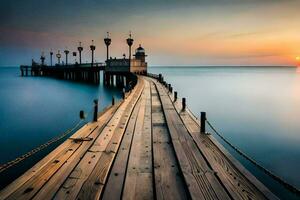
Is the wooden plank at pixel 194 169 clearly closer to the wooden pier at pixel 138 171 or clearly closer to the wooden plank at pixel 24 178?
the wooden pier at pixel 138 171

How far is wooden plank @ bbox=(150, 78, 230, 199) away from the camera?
352cm

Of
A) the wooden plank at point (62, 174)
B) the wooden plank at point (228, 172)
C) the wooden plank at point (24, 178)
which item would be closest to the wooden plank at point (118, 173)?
the wooden plank at point (62, 174)

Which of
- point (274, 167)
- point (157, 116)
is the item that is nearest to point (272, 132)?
point (274, 167)

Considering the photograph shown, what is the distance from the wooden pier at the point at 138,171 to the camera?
350 centimetres

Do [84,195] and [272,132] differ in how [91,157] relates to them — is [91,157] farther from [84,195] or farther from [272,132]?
[272,132]

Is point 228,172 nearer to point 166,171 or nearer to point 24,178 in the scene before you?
point 166,171

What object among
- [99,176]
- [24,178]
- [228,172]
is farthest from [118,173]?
[228,172]

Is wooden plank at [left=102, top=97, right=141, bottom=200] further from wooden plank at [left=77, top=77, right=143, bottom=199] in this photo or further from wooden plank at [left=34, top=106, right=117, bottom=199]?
wooden plank at [left=34, top=106, right=117, bottom=199]

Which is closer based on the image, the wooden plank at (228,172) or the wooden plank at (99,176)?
the wooden plank at (99,176)

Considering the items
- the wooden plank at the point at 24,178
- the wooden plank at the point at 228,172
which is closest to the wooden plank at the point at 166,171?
the wooden plank at the point at 228,172

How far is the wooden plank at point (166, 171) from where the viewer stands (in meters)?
3.53

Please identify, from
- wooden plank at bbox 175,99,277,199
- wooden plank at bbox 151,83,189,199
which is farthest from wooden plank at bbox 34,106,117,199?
wooden plank at bbox 175,99,277,199

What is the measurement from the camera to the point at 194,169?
434 centimetres

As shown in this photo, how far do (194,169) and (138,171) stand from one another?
1.04m
